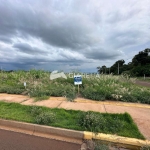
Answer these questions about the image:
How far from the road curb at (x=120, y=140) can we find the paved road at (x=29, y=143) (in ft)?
1.38

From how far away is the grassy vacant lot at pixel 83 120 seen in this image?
10.6 feet

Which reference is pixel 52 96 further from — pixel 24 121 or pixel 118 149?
pixel 118 149

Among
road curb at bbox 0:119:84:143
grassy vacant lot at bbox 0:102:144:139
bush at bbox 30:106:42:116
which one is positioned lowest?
road curb at bbox 0:119:84:143

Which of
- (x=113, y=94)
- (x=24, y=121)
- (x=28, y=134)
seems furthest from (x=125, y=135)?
(x=113, y=94)

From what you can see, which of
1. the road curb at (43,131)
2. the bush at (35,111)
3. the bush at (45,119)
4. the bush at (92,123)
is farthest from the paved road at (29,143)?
the bush at (35,111)

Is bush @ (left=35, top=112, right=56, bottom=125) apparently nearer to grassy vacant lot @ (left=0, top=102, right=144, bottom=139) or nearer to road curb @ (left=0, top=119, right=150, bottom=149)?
grassy vacant lot @ (left=0, top=102, right=144, bottom=139)

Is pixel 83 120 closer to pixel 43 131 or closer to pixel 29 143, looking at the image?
pixel 43 131

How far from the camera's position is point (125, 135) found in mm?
3029

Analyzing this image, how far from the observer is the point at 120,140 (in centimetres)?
289

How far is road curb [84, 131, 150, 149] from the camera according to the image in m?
2.82

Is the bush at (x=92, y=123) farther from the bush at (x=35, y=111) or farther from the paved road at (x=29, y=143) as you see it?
the bush at (x=35, y=111)

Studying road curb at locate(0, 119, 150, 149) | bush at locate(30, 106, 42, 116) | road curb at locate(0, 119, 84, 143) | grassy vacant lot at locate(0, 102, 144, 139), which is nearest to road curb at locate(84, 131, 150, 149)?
road curb at locate(0, 119, 150, 149)

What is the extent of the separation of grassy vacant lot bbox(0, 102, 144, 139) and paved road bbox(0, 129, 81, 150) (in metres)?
0.44

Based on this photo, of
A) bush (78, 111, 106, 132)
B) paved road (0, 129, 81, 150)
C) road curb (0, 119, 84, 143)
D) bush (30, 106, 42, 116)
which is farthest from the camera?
bush (30, 106, 42, 116)
